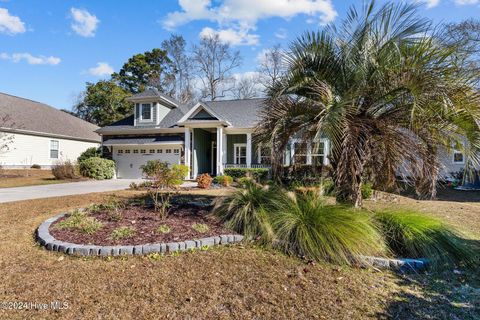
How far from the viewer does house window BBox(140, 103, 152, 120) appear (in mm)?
19844

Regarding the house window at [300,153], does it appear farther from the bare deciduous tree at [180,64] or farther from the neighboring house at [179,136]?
the bare deciduous tree at [180,64]

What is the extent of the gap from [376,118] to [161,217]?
4.91m

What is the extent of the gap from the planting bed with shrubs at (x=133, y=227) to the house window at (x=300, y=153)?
2.31 meters

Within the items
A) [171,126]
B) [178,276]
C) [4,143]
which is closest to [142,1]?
[171,126]

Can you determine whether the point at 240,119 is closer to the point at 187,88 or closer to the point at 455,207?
the point at 455,207

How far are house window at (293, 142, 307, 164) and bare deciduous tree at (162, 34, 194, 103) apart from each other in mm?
33920

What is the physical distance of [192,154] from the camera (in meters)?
18.5

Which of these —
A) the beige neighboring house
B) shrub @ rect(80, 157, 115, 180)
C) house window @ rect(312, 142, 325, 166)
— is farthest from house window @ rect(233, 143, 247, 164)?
the beige neighboring house

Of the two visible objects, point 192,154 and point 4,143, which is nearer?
point 192,154

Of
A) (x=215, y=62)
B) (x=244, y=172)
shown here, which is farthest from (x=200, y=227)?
(x=215, y=62)

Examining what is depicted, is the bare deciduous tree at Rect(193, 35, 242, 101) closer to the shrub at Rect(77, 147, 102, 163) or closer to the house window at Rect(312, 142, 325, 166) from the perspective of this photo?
the shrub at Rect(77, 147, 102, 163)

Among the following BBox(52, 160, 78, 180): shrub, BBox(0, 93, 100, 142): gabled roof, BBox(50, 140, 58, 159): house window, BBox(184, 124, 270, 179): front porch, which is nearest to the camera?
BBox(52, 160, 78, 180): shrub

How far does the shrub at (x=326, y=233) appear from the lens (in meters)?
4.03

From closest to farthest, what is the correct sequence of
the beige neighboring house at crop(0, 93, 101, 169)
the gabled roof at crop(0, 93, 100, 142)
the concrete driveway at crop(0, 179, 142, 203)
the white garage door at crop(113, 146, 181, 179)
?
1. the concrete driveway at crop(0, 179, 142, 203)
2. the white garage door at crop(113, 146, 181, 179)
3. the beige neighboring house at crop(0, 93, 101, 169)
4. the gabled roof at crop(0, 93, 100, 142)
